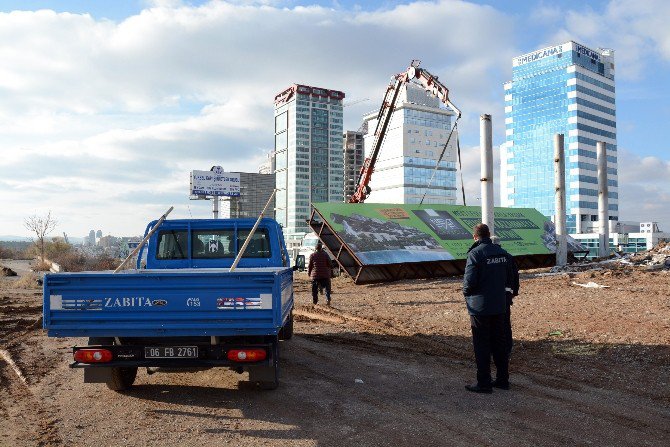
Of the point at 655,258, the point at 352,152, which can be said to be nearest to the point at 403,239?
the point at 655,258

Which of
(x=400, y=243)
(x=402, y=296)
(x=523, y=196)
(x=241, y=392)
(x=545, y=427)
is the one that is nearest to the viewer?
(x=545, y=427)

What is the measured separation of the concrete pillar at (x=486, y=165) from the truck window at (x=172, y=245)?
1629 cm

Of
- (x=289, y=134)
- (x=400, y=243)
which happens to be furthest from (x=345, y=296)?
(x=289, y=134)

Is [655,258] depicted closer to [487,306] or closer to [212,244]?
[487,306]

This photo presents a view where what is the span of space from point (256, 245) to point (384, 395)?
3.36m

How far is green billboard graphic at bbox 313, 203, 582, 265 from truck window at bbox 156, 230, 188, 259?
13.0 meters

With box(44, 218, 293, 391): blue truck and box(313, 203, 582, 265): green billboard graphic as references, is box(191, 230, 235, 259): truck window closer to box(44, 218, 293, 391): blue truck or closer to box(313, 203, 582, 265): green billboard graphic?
box(44, 218, 293, 391): blue truck

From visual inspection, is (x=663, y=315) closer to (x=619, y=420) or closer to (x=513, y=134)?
(x=619, y=420)

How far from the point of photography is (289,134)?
451 feet

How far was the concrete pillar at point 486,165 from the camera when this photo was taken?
21.8 metres

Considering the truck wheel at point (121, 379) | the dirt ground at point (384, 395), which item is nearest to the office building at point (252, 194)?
the dirt ground at point (384, 395)

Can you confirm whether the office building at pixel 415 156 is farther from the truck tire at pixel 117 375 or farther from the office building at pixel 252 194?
the truck tire at pixel 117 375

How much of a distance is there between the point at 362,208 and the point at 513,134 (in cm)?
10288

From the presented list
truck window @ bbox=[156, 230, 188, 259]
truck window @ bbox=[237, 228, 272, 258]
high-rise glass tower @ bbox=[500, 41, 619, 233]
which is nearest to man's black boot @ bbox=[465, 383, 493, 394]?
truck window @ bbox=[237, 228, 272, 258]
